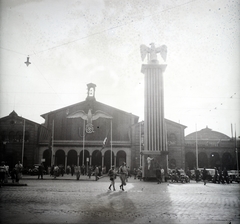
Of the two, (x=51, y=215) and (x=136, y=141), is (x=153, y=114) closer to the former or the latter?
(x=136, y=141)

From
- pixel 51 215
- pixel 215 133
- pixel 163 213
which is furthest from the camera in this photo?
pixel 215 133

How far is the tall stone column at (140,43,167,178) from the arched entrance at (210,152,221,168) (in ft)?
81.8

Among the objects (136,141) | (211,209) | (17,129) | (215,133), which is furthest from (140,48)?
(215,133)

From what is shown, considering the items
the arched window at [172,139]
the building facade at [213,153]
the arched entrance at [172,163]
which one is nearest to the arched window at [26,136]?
the arched window at [172,139]

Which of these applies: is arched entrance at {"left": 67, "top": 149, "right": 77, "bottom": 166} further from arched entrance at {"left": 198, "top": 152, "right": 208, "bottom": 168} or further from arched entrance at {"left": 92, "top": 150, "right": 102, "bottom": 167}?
arched entrance at {"left": 198, "top": 152, "right": 208, "bottom": 168}

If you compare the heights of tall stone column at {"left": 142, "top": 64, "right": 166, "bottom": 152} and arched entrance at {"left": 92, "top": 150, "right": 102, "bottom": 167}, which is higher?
tall stone column at {"left": 142, "top": 64, "right": 166, "bottom": 152}

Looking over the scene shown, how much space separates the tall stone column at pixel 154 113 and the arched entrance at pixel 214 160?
2495 cm

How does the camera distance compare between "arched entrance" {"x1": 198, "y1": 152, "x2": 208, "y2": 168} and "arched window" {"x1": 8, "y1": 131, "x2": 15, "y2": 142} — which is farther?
"arched entrance" {"x1": 198, "y1": 152, "x2": 208, "y2": 168}

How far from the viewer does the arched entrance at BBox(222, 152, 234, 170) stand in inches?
1980

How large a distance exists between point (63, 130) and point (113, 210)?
4136cm

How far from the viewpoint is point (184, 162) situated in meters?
47.8

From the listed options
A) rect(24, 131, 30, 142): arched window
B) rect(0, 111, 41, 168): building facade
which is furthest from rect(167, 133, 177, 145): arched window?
rect(24, 131, 30, 142): arched window

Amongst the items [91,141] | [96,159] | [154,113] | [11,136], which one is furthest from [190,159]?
[11,136]

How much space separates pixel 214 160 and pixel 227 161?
2276mm
